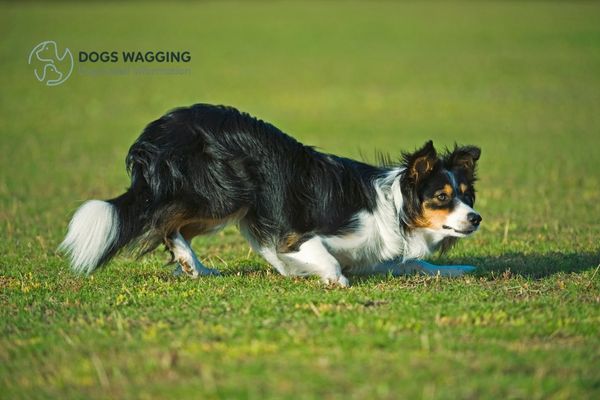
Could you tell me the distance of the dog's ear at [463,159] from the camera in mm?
7730

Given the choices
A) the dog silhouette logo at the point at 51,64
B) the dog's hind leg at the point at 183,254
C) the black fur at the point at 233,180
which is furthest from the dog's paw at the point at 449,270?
the dog silhouette logo at the point at 51,64

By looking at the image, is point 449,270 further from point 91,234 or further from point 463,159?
point 91,234

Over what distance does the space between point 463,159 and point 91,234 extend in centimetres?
318

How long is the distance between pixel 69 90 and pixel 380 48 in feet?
44.3

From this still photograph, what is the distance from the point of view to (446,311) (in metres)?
6.45

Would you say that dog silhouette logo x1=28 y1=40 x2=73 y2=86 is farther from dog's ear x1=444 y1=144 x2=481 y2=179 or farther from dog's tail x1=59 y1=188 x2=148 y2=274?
dog's ear x1=444 y1=144 x2=481 y2=179

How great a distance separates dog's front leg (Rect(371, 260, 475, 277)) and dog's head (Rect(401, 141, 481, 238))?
442 mm

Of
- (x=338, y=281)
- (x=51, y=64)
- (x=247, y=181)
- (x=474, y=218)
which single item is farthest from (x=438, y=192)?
(x=51, y=64)

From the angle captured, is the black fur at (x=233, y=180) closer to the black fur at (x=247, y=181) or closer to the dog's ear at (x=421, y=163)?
the black fur at (x=247, y=181)

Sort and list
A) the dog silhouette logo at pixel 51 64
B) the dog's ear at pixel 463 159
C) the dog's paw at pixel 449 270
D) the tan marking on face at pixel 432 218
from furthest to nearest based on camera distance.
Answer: the dog silhouette logo at pixel 51 64 < the dog's paw at pixel 449 270 < the dog's ear at pixel 463 159 < the tan marking on face at pixel 432 218

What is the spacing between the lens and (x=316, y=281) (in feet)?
25.2

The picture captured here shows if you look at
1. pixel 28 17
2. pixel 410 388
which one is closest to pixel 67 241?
pixel 410 388

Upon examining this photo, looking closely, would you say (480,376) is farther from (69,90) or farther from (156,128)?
(69,90)

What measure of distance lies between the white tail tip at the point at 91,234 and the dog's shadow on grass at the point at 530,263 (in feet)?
10.5
